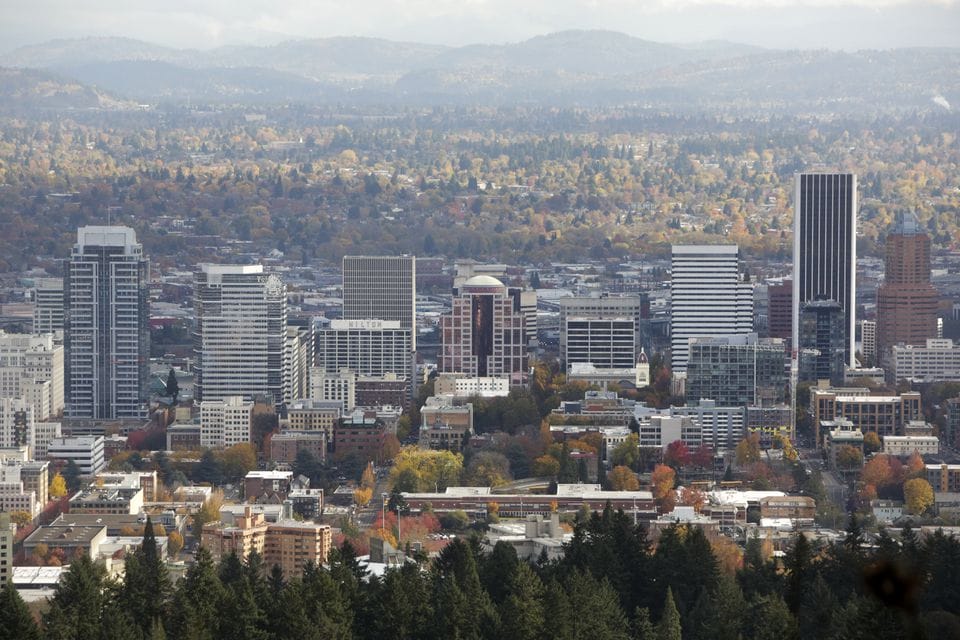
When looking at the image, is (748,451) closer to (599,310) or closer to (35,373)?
(599,310)

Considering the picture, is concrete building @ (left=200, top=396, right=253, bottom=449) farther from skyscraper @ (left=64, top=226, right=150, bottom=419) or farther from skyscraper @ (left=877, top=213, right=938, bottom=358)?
skyscraper @ (left=877, top=213, right=938, bottom=358)

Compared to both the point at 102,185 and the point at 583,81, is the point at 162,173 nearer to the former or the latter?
the point at 102,185

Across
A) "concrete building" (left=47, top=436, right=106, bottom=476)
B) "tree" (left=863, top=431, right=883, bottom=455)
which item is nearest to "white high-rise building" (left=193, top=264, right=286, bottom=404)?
"concrete building" (left=47, top=436, right=106, bottom=476)

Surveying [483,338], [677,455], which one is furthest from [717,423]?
[483,338]

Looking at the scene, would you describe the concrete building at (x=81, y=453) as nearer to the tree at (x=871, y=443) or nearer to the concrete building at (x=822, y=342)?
the tree at (x=871, y=443)

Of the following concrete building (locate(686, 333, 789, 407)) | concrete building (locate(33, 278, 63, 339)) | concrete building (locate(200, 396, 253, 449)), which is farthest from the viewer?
concrete building (locate(33, 278, 63, 339))

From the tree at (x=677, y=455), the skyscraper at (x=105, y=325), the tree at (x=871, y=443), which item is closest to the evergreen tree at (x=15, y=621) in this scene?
the tree at (x=677, y=455)
